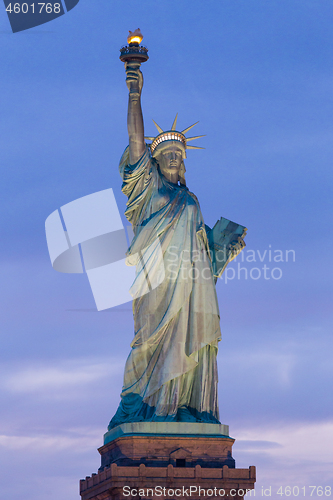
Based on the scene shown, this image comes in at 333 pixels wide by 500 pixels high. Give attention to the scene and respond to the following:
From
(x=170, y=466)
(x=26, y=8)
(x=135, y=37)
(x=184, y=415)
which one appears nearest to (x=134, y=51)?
(x=135, y=37)

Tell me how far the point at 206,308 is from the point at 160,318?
3.74ft

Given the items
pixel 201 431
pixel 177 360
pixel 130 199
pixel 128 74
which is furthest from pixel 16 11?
A: pixel 201 431

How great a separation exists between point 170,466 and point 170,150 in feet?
25.7

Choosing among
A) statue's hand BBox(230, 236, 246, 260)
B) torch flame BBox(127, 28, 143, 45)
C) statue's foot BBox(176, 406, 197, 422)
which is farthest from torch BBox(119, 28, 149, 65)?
statue's foot BBox(176, 406, 197, 422)

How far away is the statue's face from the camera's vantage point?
24.5m

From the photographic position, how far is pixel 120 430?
879 inches

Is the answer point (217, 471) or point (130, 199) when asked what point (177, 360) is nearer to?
point (217, 471)

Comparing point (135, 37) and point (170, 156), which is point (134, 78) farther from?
point (170, 156)

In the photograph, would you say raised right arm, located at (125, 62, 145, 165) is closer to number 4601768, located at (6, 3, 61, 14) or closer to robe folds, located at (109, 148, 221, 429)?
robe folds, located at (109, 148, 221, 429)

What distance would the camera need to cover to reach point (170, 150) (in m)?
24.5

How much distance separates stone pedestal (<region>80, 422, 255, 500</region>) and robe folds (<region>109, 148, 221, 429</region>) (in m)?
0.50

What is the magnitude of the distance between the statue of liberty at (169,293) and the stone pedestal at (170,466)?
0.51 m

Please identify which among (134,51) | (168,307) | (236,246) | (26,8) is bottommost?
(168,307)

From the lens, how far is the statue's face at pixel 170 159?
80.4 ft
